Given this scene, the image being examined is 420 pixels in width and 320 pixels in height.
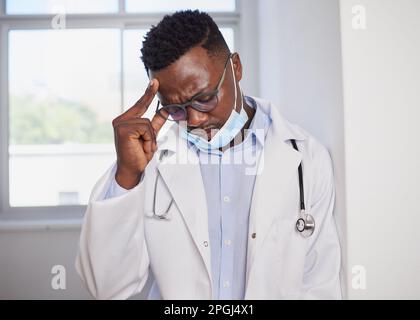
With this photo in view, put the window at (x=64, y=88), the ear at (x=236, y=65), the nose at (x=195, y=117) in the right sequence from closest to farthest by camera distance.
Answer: the nose at (x=195, y=117), the ear at (x=236, y=65), the window at (x=64, y=88)

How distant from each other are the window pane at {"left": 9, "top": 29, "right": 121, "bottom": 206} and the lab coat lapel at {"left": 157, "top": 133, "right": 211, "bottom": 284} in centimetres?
134

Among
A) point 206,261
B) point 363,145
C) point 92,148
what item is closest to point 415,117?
point 363,145

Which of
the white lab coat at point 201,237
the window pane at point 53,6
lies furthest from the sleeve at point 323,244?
the window pane at point 53,6

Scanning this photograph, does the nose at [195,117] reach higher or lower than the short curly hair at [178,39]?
lower

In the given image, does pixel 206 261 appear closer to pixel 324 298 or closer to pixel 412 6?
pixel 324 298

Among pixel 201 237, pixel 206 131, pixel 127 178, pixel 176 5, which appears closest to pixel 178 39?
pixel 206 131

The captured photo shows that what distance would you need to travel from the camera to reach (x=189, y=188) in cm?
101

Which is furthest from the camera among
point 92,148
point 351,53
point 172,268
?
point 92,148

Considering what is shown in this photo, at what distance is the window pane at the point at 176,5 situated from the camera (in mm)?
2299

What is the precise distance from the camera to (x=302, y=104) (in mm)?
1218

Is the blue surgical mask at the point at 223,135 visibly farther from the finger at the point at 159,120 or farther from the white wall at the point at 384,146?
the white wall at the point at 384,146

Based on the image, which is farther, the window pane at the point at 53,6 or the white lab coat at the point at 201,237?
the window pane at the point at 53,6

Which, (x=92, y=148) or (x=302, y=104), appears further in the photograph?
(x=92, y=148)
